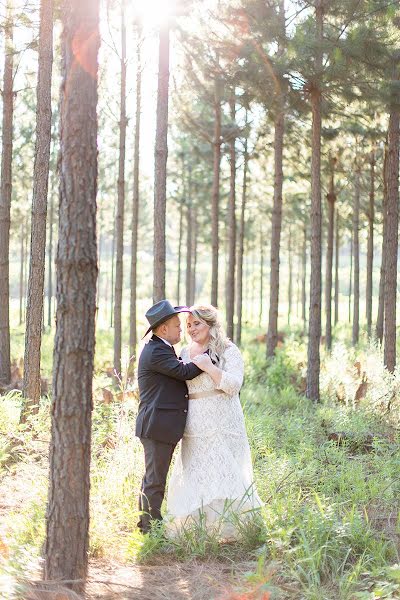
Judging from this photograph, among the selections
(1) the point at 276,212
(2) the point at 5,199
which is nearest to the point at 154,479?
(2) the point at 5,199

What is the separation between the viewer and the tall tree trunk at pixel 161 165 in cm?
897

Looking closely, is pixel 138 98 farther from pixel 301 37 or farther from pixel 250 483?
pixel 250 483

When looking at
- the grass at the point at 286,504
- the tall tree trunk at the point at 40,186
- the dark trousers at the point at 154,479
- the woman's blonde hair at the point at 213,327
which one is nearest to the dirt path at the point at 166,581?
the grass at the point at 286,504

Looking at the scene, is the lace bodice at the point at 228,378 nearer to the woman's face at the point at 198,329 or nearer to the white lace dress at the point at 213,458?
the white lace dress at the point at 213,458

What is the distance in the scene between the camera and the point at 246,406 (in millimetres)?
10828

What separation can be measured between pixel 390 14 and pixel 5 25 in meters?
5.69

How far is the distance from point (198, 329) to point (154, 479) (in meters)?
1.25

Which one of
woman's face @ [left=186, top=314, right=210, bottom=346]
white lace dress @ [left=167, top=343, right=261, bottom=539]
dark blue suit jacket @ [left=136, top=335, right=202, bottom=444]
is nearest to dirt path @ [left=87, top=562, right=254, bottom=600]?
white lace dress @ [left=167, top=343, right=261, bottom=539]

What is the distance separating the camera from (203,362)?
205 inches

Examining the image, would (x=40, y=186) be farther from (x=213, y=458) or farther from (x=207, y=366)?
(x=213, y=458)

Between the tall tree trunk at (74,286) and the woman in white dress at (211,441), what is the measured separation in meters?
1.25

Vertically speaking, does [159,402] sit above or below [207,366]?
below

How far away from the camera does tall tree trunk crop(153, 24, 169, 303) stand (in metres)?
8.97

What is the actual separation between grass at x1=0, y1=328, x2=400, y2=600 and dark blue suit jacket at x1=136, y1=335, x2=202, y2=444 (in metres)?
0.77
